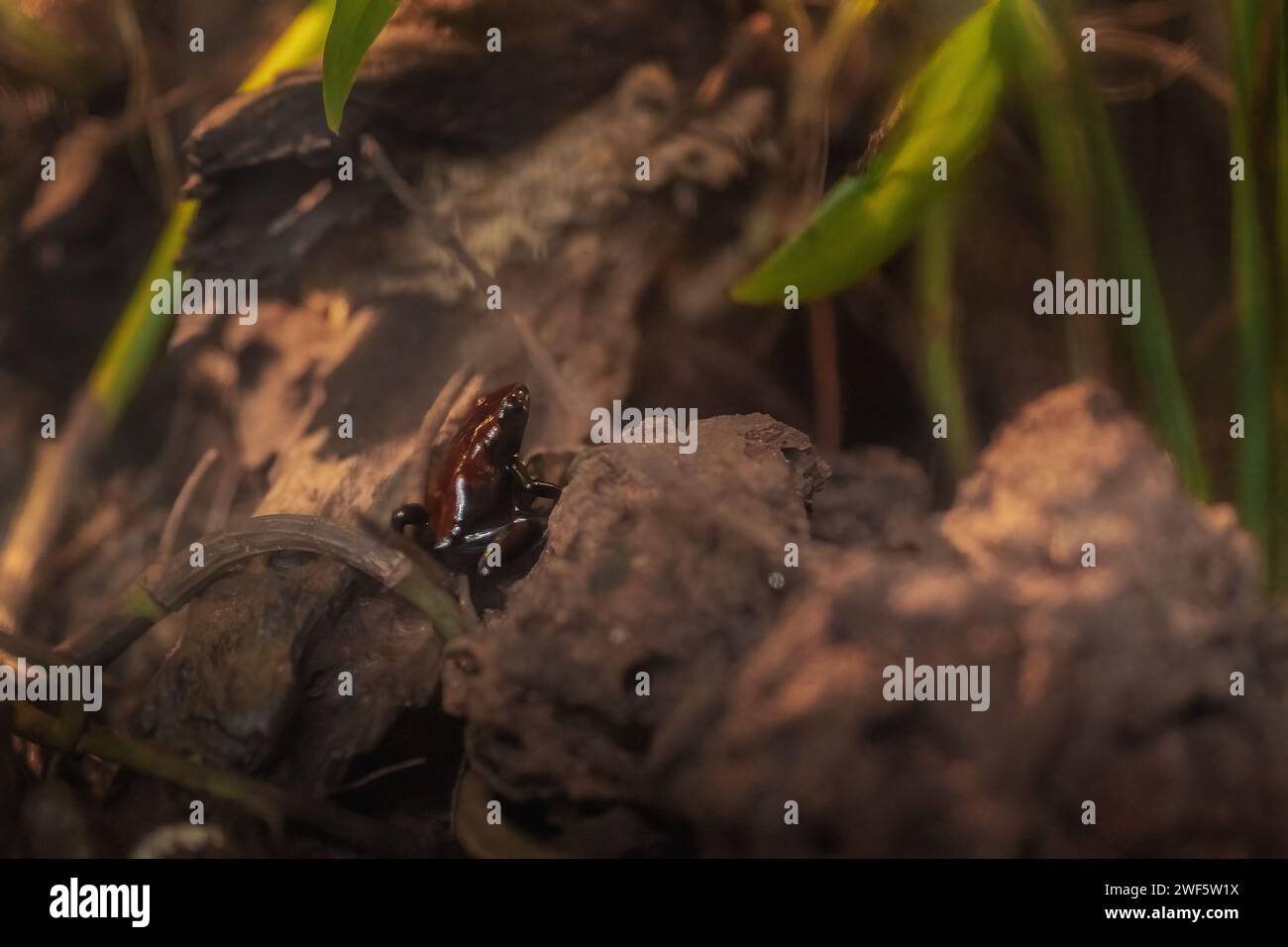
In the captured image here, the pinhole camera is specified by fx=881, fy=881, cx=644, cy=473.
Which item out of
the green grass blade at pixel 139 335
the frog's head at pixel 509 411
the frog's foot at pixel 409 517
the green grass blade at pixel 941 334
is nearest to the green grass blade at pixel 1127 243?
the green grass blade at pixel 941 334

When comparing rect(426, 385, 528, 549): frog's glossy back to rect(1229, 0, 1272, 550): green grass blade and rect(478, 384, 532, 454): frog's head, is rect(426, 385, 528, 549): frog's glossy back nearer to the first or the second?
rect(478, 384, 532, 454): frog's head

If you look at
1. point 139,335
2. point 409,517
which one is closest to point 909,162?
point 409,517

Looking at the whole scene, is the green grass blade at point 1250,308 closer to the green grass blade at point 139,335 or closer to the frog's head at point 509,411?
the frog's head at point 509,411

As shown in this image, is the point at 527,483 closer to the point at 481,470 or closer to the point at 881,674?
the point at 481,470

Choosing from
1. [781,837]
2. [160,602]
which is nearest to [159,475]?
[160,602]

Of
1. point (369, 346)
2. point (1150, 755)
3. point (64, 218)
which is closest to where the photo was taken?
point (1150, 755)
